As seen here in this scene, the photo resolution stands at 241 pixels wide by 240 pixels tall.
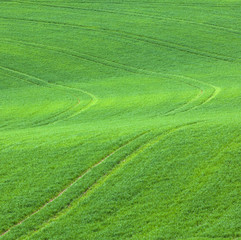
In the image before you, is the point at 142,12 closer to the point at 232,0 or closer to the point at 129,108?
the point at 232,0

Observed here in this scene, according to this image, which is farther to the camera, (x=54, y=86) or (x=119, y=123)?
(x=54, y=86)

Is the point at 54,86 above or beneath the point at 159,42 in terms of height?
beneath

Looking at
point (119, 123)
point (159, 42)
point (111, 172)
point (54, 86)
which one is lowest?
point (111, 172)

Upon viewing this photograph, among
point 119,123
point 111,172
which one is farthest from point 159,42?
point 111,172

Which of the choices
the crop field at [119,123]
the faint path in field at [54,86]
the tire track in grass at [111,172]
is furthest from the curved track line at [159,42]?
the tire track in grass at [111,172]

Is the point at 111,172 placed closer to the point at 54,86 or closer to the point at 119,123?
the point at 119,123

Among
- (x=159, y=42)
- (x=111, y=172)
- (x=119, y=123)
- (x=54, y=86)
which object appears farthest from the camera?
(x=159, y=42)

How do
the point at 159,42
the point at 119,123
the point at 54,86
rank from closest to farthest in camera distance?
1. the point at 119,123
2. the point at 54,86
3. the point at 159,42

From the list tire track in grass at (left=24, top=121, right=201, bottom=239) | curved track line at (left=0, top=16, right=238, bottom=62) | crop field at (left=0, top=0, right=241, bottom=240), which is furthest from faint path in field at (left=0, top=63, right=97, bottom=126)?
curved track line at (left=0, top=16, right=238, bottom=62)

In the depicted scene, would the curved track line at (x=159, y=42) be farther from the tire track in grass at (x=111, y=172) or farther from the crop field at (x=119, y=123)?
the tire track in grass at (x=111, y=172)

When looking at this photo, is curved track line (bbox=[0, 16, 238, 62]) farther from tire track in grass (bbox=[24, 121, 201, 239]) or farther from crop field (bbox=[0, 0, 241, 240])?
tire track in grass (bbox=[24, 121, 201, 239])

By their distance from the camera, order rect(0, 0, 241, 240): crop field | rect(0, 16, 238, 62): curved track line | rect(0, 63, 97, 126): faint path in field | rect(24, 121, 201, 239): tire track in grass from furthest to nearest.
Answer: rect(0, 16, 238, 62): curved track line < rect(0, 63, 97, 126): faint path in field < rect(24, 121, 201, 239): tire track in grass < rect(0, 0, 241, 240): crop field
